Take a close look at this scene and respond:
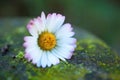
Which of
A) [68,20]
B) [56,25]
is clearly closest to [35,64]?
[56,25]

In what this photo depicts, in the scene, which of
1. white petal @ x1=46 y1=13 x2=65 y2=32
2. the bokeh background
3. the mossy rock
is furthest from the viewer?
the bokeh background

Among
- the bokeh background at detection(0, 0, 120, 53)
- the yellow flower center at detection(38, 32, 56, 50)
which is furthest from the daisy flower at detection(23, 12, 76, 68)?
the bokeh background at detection(0, 0, 120, 53)

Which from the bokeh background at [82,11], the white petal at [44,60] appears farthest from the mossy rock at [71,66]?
the bokeh background at [82,11]

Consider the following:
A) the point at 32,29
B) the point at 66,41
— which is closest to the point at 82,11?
the point at 66,41

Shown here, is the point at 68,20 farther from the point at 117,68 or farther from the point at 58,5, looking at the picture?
the point at 117,68

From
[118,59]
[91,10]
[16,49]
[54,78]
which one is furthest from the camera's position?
[91,10]

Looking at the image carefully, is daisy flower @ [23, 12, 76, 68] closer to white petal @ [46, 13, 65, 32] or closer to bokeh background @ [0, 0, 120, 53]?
white petal @ [46, 13, 65, 32]

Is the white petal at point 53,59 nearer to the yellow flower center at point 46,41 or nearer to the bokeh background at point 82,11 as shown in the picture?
the yellow flower center at point 46,41

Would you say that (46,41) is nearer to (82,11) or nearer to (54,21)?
(54,21)
